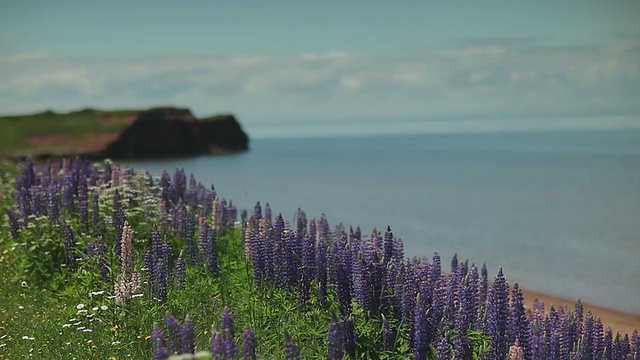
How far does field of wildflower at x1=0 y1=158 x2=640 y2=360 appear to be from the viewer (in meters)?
7.71

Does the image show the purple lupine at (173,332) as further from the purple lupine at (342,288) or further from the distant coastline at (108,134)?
the distant coastline at (108,134)

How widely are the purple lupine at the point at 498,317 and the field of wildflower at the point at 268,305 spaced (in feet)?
0.04

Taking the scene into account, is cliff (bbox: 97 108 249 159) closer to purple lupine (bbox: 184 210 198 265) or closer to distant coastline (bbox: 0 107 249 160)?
distant coastline (bbox: 0 107 249 160)

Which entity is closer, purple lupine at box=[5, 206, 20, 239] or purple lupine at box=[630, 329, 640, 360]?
purple lupine at box=[630, 329, 640, 360]

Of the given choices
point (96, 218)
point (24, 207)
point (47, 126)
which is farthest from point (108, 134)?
point (96, 218)

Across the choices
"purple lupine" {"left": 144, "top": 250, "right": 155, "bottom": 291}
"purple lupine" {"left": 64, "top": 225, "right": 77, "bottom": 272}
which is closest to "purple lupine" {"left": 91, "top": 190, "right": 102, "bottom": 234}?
"purple lupine" {"left": 64, "top": 225, "right": 77, "bottom": 272}

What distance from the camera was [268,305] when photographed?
9.55 metres

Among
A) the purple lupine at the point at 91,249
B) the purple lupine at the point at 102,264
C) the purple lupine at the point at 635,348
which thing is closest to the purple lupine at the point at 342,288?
the purple lupine at the point at 102,264

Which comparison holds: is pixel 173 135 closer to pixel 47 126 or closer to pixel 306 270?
pixel 47 126

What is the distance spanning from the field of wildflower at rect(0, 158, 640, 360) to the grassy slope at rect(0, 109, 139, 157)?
3432cm

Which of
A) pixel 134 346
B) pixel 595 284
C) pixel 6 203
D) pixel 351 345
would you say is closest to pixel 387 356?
pixel 351 345

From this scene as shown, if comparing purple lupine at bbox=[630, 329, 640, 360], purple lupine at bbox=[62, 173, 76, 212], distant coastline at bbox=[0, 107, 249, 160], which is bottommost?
purple lupine at bbox=[630, 329, 640, 360]

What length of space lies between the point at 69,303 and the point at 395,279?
5198 mm

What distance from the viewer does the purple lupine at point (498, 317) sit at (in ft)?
25.8
